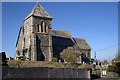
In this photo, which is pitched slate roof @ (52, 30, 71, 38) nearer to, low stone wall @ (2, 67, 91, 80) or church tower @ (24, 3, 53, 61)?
church tower @ (24, 3, 53, 61)

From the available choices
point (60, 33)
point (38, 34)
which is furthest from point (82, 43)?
point (38, 34)

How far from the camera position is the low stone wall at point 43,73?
1913cm

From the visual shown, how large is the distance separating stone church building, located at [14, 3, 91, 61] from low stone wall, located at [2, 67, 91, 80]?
27032 millimetres

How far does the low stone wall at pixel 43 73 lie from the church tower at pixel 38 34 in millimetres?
27406

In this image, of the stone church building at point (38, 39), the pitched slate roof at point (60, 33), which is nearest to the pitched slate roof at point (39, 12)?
the stone church building at point (38, 39)

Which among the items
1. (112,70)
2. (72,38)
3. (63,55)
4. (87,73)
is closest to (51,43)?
(63,55)

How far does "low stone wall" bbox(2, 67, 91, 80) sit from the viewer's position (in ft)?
62.8

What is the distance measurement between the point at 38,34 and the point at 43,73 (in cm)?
3261

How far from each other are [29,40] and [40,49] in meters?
3.03

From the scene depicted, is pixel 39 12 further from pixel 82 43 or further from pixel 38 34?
pixel 82 43

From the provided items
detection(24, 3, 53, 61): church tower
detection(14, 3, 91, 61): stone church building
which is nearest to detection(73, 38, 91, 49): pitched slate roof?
detection(14, 3, 91, 61): stone church building

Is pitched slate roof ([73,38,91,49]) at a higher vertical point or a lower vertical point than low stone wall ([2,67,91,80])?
higher

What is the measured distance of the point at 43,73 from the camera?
827 inches

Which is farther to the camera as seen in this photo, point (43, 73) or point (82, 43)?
point (82, 43)
